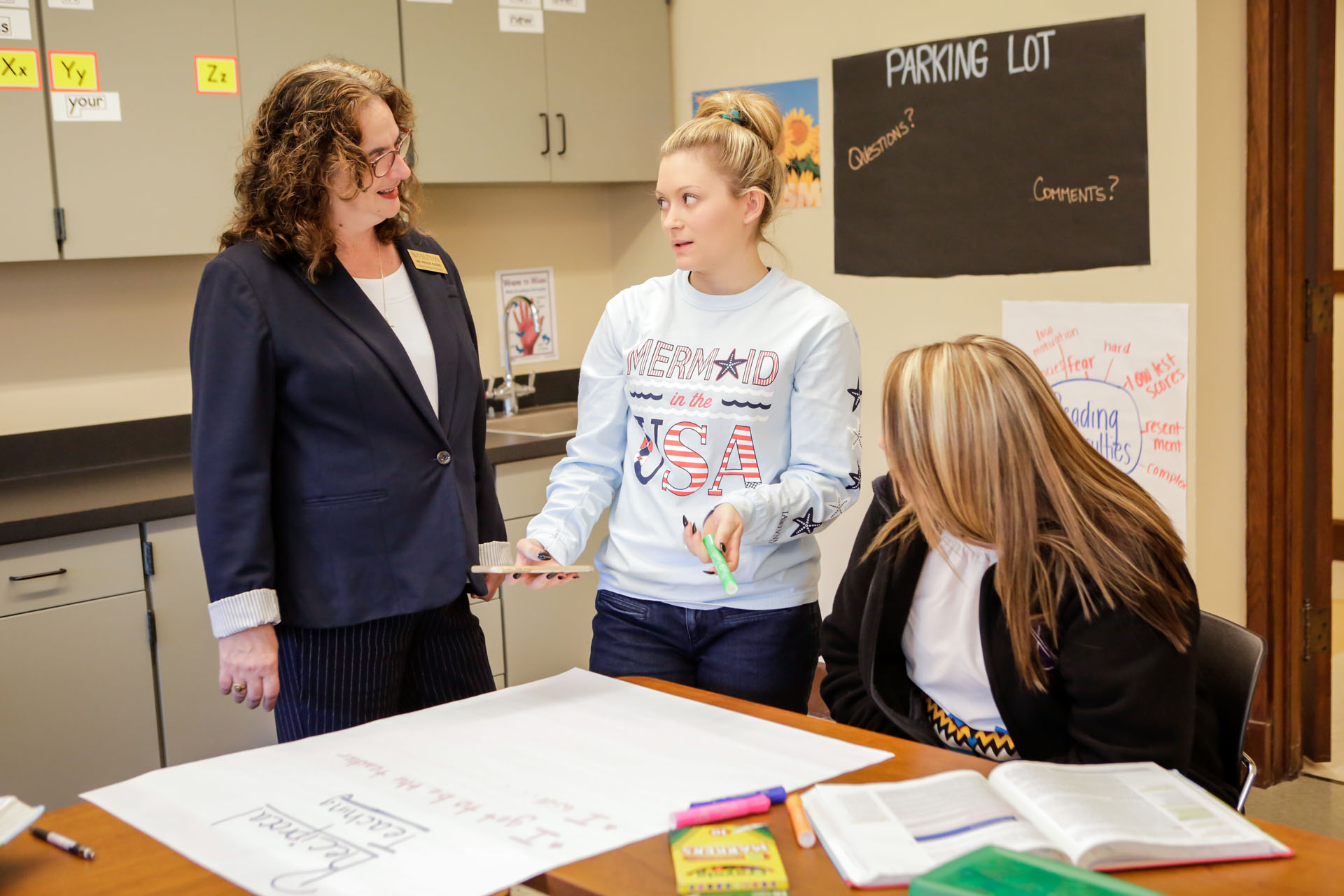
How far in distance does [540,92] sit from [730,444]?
84.9 inches

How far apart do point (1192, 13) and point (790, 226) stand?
1.25 m

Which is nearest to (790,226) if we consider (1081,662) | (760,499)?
(760,499)

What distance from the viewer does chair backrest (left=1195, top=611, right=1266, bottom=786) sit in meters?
1.46

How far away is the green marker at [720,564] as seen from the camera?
1435 millimetres

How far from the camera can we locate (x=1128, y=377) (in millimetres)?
2902

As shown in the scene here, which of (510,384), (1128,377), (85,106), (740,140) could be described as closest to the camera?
(740,140)

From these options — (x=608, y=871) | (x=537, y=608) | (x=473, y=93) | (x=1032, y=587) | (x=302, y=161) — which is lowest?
(x=537, y=608)

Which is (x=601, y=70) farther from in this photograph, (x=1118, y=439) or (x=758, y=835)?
(x=758, y=835)

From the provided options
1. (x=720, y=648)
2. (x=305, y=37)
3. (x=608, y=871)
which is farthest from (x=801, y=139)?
(x=608, y=871)

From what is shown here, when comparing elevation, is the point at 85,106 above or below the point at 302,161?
above

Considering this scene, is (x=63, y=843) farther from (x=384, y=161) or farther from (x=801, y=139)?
(x=801, y=139)

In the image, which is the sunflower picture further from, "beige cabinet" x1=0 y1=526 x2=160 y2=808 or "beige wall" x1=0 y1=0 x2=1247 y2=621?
"beige cabinet" x1=0 y1=526 x2=160 y2=808

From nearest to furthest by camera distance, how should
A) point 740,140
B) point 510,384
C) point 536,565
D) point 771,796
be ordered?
point 771,796 < point 536,565 < point 740,140 < point 510,384

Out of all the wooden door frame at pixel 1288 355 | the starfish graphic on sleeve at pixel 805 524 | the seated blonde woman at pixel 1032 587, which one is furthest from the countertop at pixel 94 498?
the wooden door frame at pixel 1288 355
